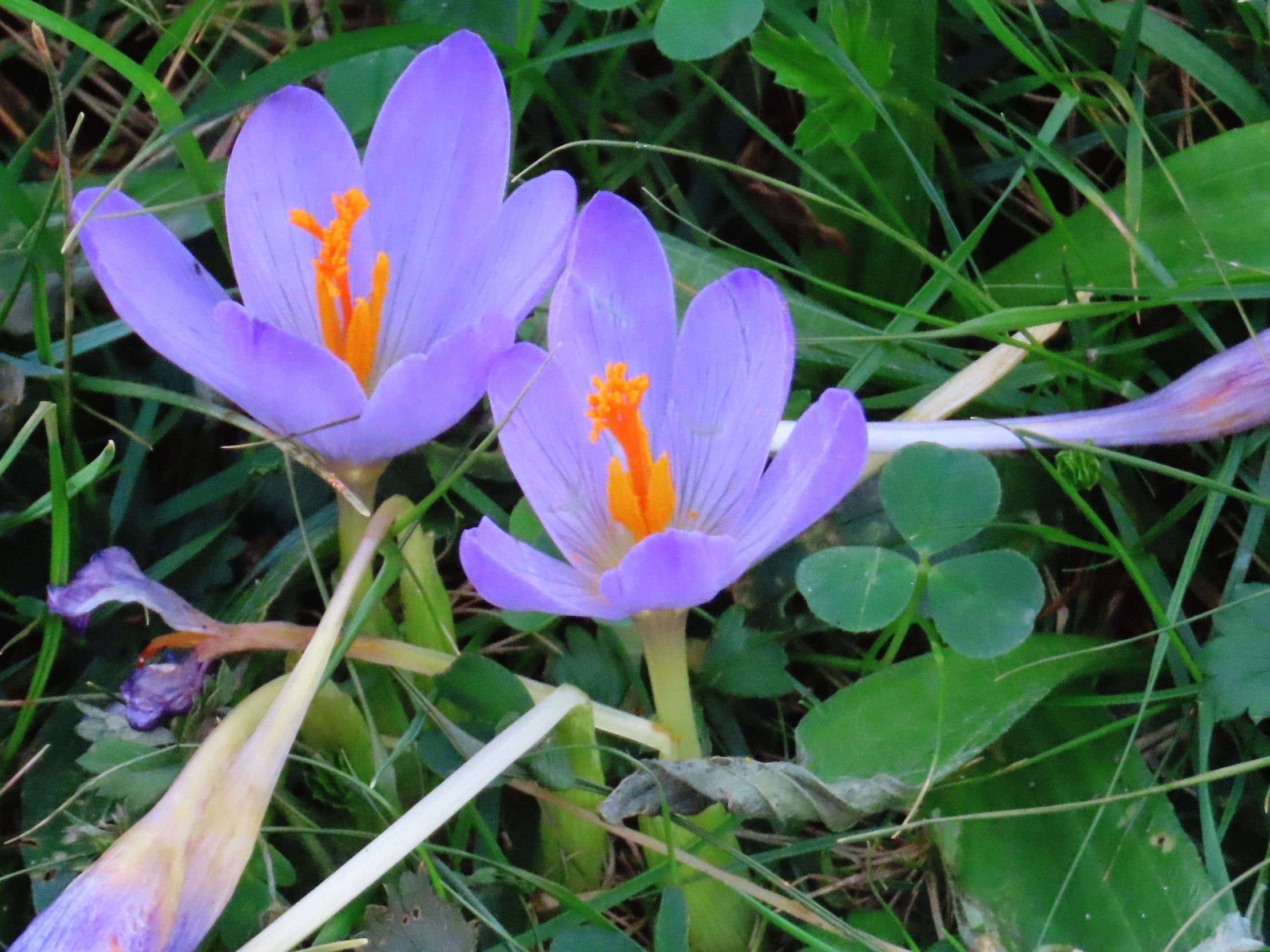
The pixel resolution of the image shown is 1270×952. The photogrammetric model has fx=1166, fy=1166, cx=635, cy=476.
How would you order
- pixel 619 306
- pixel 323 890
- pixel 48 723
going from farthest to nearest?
1. pixel 48 723
2. pixel 619 306
3. pixel 323 890

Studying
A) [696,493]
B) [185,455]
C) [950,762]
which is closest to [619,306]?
[696,493]

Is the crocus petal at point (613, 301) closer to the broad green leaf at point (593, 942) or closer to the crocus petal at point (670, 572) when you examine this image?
the crocus petal at point (670, 572)

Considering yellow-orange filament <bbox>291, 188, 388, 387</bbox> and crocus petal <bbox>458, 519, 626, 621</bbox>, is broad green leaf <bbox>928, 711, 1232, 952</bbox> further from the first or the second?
yellow-orange filament <bbox>291, 188, 388, 387</bbox>

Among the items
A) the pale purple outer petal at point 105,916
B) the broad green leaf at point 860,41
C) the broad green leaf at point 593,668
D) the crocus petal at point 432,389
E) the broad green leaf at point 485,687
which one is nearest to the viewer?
the pale purple outer petal at point 105,916

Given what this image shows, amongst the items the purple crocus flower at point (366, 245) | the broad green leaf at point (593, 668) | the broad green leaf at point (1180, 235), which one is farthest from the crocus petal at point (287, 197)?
the broad green leaf at point (1180, 235)

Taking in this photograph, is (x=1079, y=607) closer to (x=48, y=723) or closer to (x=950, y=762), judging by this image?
(x=950, y=762)

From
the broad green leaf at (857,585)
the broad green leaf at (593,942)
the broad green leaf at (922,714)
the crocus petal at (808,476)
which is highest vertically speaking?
the crocus petal at (808,476)

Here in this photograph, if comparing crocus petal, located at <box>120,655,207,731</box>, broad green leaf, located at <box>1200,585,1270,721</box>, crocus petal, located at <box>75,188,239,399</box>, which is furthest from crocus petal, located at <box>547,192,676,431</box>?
broad green leaf, located at <box>1200,585,1270,721</box>

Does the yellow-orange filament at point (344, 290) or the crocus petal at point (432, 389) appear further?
the yellow-orange filament at point (344, 290)

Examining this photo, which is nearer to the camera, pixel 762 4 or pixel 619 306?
pixel 619 306
